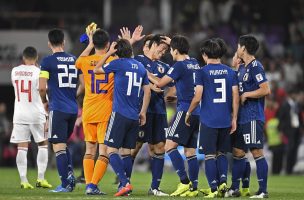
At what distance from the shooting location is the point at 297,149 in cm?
2656

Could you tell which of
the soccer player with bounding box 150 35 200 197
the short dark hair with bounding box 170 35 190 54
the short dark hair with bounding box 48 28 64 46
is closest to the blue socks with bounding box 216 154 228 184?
the soccer player with bounding box 150 35 200 197

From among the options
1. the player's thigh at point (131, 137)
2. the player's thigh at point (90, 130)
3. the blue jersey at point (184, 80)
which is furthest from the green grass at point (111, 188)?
the blue jersey at point (184, 80)

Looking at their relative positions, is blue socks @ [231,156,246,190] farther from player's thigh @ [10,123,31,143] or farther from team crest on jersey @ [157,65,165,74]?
player's thigh @ [10,123,31,143]

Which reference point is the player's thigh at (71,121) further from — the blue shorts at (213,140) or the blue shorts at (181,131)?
the blue shorts at (213,140)

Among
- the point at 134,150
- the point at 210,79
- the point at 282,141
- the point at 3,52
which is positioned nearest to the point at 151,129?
the point at 134,150

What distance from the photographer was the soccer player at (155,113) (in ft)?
52.2

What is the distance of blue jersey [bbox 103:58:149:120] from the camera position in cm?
1470

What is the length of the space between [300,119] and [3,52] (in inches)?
376

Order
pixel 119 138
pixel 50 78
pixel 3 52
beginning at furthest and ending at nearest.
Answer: pixel 3 52 < pixel 50 78 < pixel 119 138

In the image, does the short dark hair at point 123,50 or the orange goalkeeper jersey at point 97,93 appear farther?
the orange goalkeeper jersey at point 97,93

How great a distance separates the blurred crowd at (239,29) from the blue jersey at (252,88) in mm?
11359

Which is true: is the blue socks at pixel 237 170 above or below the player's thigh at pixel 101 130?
below

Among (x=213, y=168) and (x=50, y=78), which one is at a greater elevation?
(x=50, y=78)

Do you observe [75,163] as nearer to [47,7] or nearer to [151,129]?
[47,7]
